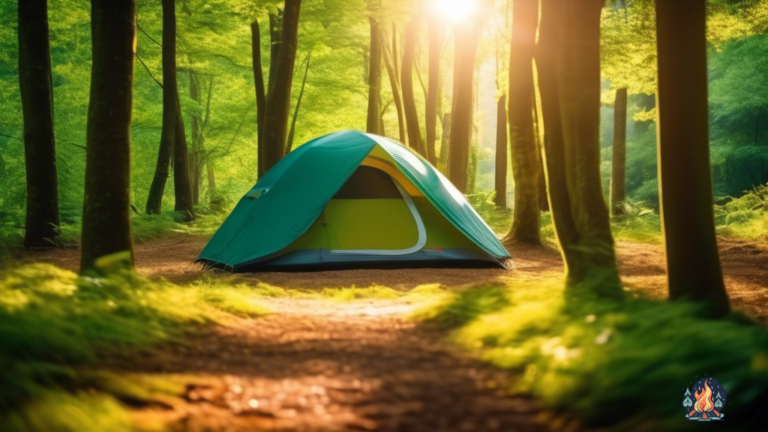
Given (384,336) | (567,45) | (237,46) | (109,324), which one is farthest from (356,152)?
(237,46)

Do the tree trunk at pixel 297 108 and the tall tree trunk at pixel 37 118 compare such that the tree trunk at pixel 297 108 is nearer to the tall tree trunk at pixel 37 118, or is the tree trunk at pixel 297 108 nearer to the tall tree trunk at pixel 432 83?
the tall tree trunk at pixel 432 83

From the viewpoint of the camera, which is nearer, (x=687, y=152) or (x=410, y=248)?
(x=687, y=152)

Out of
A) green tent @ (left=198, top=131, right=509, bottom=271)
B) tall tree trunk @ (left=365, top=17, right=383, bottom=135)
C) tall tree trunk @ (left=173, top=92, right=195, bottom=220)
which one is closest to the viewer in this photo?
green tent @ (left=198, top=131, right=509, bottom=271)

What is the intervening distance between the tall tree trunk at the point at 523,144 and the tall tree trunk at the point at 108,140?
6.78 meters

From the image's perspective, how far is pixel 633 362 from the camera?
270cm

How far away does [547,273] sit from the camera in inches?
367

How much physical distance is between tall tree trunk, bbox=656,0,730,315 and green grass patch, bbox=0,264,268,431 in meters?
3.18

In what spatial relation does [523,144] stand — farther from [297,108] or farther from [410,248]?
[297,108]

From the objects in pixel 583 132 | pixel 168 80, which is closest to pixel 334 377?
pixel 583 132

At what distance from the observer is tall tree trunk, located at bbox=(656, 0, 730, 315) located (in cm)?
460

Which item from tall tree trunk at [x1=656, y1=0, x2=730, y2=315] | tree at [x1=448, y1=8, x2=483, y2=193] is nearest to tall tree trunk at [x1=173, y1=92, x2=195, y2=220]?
tree at [x1=448, y1=8, x2=483, y2=193]

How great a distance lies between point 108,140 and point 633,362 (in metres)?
4.93

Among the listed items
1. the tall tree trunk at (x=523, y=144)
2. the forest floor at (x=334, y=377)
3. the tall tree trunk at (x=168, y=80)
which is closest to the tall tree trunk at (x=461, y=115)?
the tall tree trunk at (x=523, y=144)

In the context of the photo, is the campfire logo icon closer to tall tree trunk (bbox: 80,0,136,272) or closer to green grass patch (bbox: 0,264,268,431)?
green grass patch (bbox: 0,264,268,431)
